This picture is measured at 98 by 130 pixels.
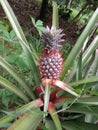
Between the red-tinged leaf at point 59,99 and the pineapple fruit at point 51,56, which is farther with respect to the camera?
the red-tinged leaf at point 59,99

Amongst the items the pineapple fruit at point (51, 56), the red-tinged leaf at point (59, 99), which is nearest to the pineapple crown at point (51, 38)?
the pineapple fruit at point (51, 56)

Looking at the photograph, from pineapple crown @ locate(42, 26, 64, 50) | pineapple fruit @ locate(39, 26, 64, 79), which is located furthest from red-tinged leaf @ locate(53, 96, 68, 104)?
pineapple crown @ locate(42, 26, 64, 50)

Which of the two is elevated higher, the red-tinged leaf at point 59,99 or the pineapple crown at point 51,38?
the pineapple crown at point 51,38

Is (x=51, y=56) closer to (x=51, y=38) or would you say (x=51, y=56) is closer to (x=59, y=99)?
(x=51, y=38)

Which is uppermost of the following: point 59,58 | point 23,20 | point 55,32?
point 55,32

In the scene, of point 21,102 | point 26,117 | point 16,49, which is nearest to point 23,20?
point 16,49

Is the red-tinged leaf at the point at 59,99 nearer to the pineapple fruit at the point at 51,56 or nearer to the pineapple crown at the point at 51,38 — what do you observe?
the pineapple fruit at the point at 51,56

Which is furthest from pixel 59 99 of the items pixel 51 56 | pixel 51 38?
pixel 51 38

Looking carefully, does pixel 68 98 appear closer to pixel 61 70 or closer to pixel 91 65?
pixel 61 70
